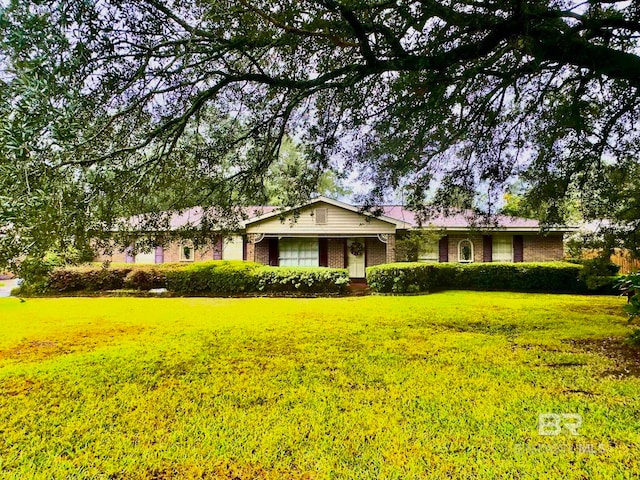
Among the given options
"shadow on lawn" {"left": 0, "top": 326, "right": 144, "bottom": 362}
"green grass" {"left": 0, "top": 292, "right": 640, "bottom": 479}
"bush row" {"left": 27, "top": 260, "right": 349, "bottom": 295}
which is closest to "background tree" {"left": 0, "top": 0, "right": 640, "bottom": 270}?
"green grass" {"left": 0, "top": 292, "right": 640, "bottom": 479}

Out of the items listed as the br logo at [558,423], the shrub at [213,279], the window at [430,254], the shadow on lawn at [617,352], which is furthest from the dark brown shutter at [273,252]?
the br logo at [558,423]

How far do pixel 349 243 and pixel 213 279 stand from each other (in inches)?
293

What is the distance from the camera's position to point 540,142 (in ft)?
27.1

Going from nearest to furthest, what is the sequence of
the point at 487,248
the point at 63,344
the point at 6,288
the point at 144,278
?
the point at 63,344 < the point at 144,278 < the point at 6,288 < the point at 487,248

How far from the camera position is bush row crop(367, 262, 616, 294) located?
14695 mm

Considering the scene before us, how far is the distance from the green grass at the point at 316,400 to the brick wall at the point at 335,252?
10.7 meters

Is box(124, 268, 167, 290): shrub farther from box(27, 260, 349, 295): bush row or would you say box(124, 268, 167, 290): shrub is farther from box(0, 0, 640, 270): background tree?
box(0, 0, 640, 270): background tree

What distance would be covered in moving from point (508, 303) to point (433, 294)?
9.38 ft

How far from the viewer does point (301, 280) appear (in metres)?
15.0

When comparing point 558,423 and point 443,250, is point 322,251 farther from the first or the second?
point 558,423

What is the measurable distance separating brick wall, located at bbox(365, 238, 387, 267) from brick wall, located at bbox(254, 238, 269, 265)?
5.00 meters

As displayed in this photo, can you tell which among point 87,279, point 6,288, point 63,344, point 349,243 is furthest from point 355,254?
point 6,288

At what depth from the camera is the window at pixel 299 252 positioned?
1938 centimetres

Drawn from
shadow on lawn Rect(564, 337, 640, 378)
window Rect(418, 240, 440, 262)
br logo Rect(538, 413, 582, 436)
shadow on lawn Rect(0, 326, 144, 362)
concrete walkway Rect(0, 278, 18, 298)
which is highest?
window Rect(418, 240, 440, 262)
